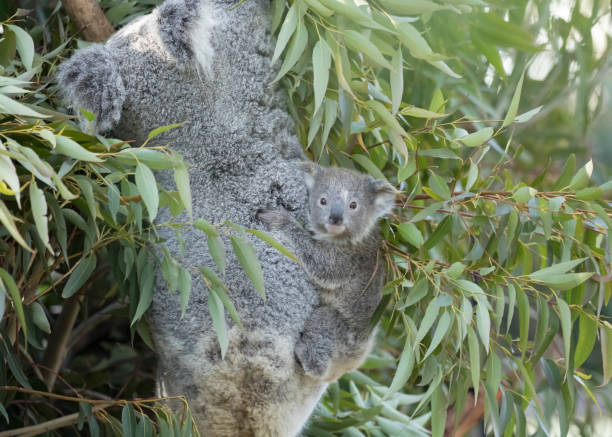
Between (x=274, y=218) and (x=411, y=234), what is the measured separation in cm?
35

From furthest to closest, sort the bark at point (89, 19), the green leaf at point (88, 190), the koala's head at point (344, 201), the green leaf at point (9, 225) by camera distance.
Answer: the bark at point (89, 19) < the koala's head at point (344, 201) < the green leaf at point (88, 190) < the green leaf at point (9, 225)

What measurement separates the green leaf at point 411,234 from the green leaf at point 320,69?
44 centimetres

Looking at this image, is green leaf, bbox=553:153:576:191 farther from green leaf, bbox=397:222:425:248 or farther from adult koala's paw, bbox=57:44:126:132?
adult koala's paw, bbox=57:44:126:132

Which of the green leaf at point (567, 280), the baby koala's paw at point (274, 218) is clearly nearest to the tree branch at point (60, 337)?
the baby koala's paw at point (274, 218)

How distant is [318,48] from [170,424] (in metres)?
0.92

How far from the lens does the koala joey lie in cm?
192

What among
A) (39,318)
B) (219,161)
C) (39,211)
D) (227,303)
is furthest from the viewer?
(219,161)

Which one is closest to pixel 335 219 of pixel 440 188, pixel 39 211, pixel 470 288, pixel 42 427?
pixel 440 188

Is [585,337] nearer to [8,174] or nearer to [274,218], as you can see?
[274,218]

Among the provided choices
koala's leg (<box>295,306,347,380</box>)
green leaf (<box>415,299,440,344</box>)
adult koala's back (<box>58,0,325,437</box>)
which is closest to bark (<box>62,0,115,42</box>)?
adult koala's back (<box>58,0,325,437</box>)

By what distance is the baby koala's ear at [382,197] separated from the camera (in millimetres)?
2000

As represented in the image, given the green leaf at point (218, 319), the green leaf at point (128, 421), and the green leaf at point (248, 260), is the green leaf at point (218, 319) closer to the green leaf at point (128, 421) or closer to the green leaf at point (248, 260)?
the green leaf at point (248, 260)

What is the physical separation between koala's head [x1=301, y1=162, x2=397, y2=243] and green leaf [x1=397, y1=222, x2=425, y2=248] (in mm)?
100

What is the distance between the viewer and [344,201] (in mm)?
1965
